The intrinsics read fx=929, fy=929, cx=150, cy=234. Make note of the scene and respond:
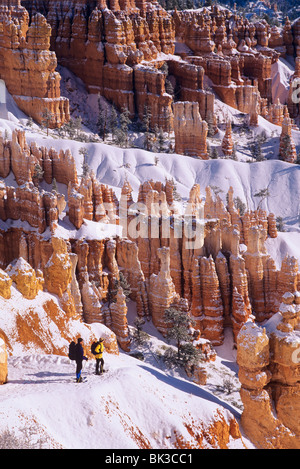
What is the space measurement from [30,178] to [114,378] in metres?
27.7

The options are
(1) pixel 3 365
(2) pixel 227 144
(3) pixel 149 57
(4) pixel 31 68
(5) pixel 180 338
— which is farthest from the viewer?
(3) pixel 149 57

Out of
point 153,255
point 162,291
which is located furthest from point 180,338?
point 153,255

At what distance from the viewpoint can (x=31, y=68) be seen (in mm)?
89500

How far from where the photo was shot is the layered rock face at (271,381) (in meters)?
34.5

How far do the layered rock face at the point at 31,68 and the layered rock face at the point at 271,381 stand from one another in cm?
5699

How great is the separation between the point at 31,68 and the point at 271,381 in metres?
60.1

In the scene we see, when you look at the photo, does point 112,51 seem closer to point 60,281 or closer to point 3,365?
point 60,281

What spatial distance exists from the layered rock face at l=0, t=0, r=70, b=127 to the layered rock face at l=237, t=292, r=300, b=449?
5699 cm

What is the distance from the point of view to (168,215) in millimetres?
55094

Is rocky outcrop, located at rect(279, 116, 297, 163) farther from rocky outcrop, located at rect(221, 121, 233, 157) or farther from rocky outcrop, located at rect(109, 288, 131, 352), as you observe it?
rocky outcrop, located at rect(109, 288, 131, 352)

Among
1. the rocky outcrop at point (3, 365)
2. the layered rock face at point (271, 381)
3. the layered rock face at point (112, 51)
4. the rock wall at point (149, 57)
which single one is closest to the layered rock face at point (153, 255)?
the layered rock face at point (271, 381)

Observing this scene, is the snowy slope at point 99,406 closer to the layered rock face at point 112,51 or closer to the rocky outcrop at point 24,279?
the rocky outcrop at point 24,279

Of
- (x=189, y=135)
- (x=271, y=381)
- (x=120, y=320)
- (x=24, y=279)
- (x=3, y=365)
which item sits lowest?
(x=120, y=320)

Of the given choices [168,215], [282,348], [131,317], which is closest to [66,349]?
[282,348]
